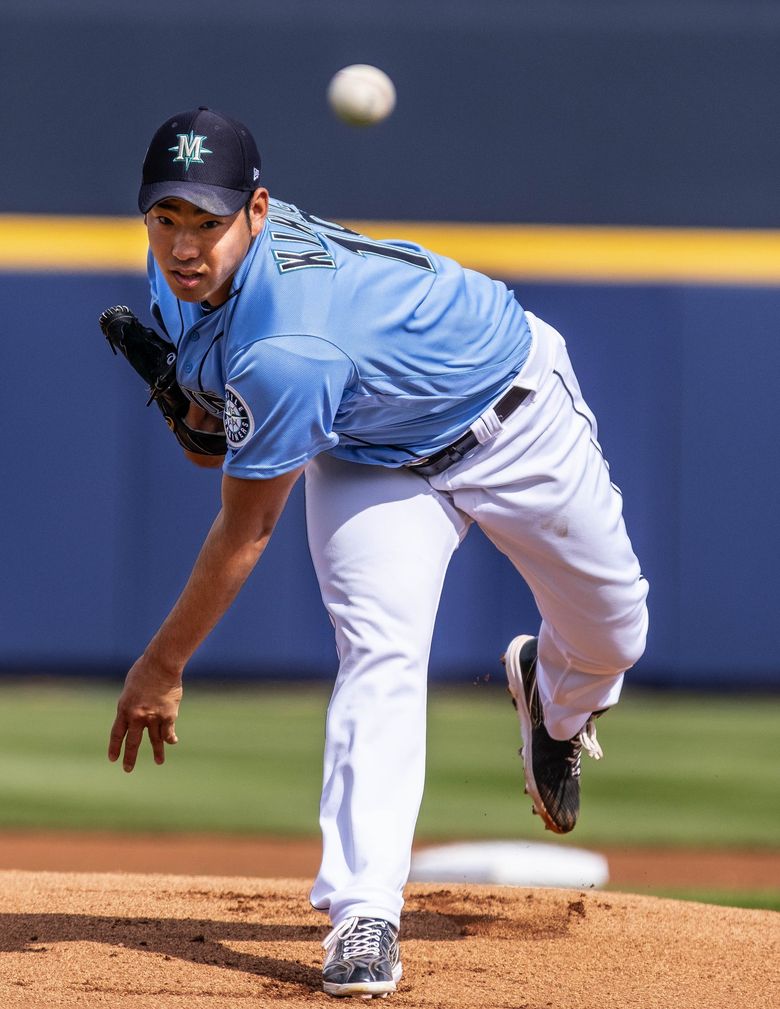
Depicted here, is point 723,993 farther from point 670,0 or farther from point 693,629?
point 670,0

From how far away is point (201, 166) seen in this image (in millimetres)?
2457

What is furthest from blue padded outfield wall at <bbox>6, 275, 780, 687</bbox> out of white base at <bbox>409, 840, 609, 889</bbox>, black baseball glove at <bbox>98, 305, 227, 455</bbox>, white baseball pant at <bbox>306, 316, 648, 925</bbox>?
black baseball glove at <bbox>98, 305, 227, 455</bbox>

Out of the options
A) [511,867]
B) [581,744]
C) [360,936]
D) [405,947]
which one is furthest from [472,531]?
[360,936]

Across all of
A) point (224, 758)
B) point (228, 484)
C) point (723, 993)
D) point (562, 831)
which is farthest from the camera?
point (224, 758)

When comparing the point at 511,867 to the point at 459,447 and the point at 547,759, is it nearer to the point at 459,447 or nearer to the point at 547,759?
the point at 547,759

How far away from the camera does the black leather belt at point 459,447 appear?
288 centimetres

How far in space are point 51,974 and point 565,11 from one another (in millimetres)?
6645

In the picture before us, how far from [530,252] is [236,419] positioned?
17.5ft

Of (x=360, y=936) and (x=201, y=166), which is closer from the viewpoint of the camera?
(x=201, y=166)

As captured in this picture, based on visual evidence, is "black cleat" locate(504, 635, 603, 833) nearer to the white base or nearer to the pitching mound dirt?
the pitching mound dirt

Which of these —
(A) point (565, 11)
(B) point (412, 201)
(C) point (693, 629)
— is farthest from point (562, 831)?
(A) point (565, 11)

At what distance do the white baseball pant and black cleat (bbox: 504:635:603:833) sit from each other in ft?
0.93

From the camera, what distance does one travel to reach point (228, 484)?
2545 mm

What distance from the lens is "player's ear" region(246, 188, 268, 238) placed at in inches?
101
